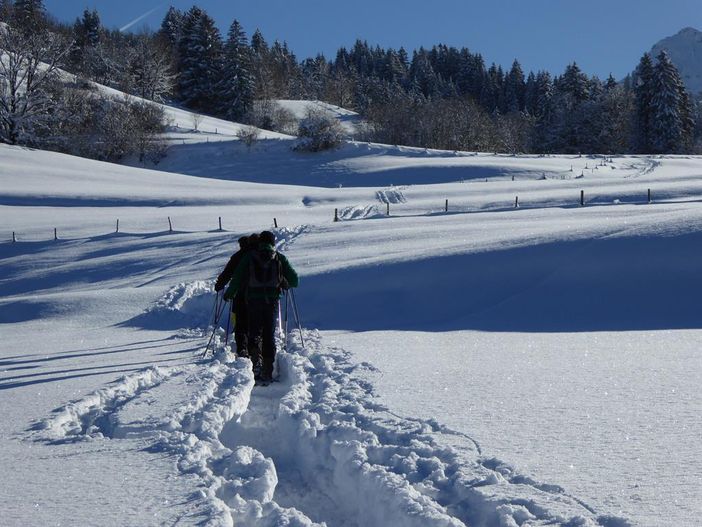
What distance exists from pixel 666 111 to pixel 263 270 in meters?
67.4

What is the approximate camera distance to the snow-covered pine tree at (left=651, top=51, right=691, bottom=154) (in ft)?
214

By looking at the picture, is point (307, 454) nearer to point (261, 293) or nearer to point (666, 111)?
point (261, 293)

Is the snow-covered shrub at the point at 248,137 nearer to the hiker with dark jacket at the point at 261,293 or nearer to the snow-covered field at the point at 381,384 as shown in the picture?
the snow-covered field at the point at 381,384

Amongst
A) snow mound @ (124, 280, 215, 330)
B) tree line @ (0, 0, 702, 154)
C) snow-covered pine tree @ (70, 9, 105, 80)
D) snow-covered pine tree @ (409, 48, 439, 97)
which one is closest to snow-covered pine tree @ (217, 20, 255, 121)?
tree line @ (0, 0, 702, 154)

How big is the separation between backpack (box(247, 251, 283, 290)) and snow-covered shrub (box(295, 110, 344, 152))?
47.1 meters

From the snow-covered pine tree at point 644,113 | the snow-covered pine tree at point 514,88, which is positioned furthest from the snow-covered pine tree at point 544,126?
the snow-covered pine tree at point 514,88

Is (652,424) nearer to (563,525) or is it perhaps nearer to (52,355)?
(563,525)

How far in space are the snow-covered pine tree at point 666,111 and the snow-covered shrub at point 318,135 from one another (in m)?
33.8

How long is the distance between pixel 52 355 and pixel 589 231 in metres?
13.8

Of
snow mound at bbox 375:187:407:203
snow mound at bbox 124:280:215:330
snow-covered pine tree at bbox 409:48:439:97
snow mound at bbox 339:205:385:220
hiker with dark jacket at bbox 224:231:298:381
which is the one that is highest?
snow-covered pine tree at bbox 409:48:439:97

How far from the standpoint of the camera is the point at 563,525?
379 centimetres

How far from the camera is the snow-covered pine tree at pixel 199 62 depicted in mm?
76500

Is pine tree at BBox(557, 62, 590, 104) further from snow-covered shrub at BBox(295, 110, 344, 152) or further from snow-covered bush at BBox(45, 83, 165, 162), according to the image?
snow-covered bush at BBox(45, 83, 165, 162)

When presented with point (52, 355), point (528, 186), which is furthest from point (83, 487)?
point (528, 186)
